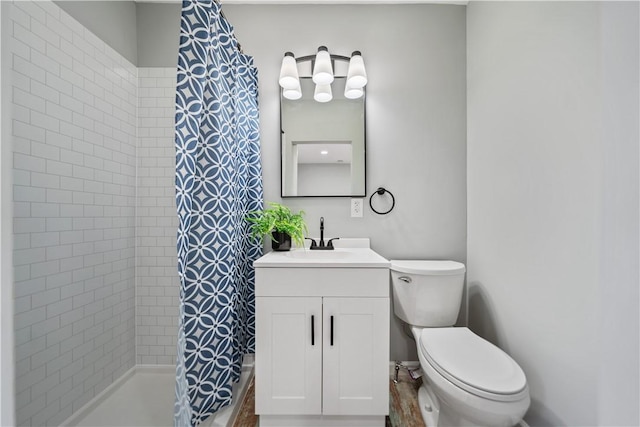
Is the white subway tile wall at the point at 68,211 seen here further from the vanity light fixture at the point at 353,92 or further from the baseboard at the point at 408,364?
the baseboard at the point at 408,364

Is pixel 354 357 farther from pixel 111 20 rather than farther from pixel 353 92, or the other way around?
pixel 111 20

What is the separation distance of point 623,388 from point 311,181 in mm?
1684

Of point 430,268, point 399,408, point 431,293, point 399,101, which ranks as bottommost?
point 399,408

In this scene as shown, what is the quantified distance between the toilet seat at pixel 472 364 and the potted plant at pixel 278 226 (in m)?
0.87

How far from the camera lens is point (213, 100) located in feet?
4.09

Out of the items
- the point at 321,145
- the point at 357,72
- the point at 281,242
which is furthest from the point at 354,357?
the point at 357,72

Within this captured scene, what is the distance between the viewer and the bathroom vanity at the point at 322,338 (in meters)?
1.30

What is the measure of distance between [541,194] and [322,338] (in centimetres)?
120

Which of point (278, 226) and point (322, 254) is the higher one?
point (278, 226)

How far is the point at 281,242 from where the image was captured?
173 cm

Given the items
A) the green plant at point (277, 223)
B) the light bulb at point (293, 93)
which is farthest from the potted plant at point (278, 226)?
the light bulb at point (293, 93)

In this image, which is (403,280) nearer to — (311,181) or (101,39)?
(311,181)

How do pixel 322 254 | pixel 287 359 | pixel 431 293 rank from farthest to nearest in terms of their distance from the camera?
pixel 322 254 → pixel 431 293 → pixel 287 359

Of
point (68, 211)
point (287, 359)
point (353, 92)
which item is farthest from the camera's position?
point (353, 92)
